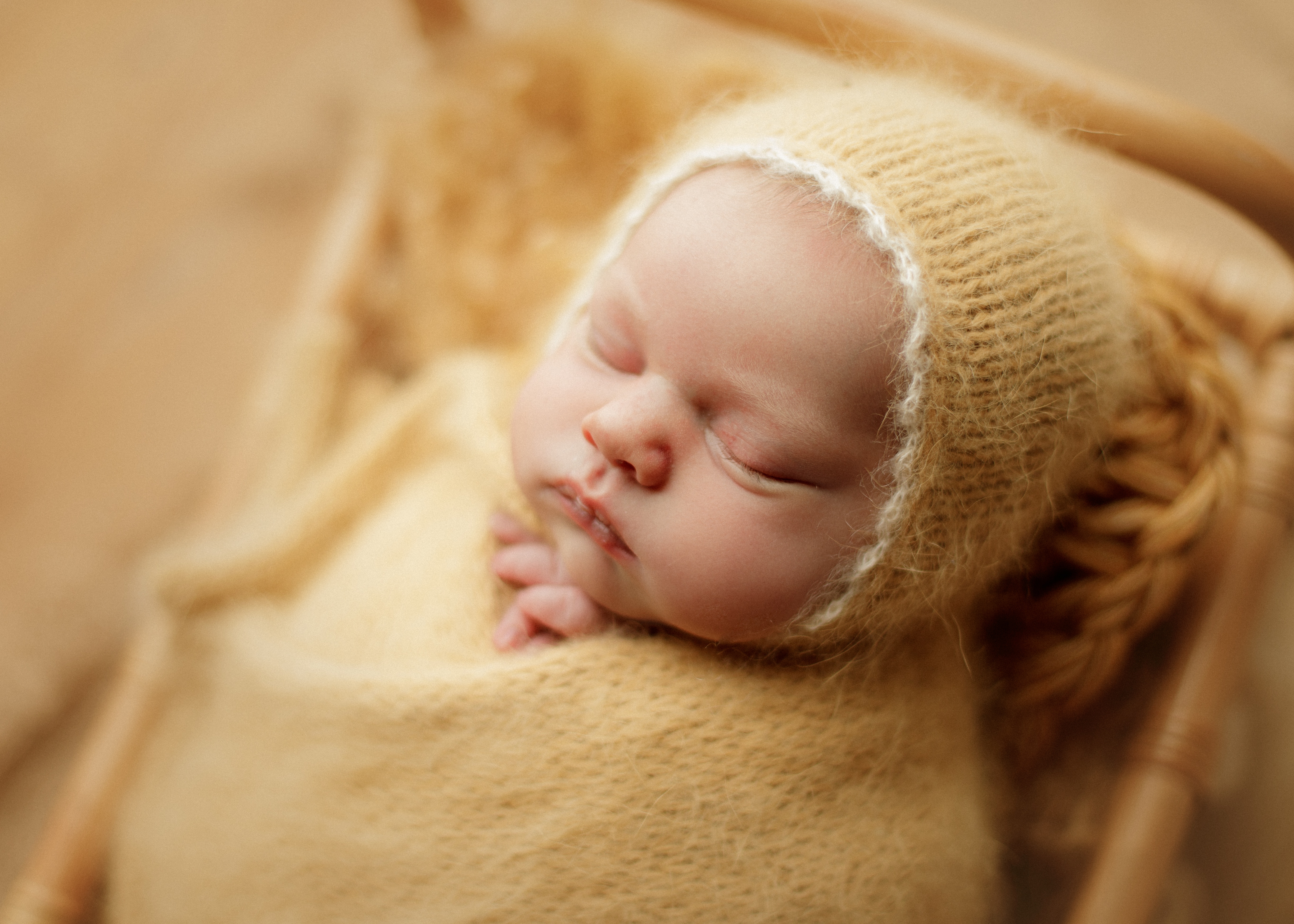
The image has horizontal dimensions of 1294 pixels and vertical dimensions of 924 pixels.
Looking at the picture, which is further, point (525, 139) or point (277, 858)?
point (525, 139)

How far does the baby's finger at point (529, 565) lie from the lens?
725 mm

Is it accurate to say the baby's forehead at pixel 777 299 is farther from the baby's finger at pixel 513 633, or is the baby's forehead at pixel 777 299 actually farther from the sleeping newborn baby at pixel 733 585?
the baby's finger at pixel 513 633

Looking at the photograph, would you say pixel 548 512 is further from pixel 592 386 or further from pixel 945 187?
pixel 945 187

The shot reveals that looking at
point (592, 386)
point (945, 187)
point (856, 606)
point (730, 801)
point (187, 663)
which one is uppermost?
point (945, 187)

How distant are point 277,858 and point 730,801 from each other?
0.38m

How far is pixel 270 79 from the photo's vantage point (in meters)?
1.57

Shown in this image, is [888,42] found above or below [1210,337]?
above

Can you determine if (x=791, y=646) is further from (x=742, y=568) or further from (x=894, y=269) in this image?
(x=894, y=269)

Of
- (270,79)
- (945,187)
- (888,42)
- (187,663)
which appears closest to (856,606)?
(945,187)

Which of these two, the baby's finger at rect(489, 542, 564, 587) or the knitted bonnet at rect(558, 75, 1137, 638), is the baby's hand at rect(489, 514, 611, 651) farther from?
the knitted bonnet at rect(558, 75, 1137, 638)

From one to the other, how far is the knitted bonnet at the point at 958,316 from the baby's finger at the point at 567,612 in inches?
6.8

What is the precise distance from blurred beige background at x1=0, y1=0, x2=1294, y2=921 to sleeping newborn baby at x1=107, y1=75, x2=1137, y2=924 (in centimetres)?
59

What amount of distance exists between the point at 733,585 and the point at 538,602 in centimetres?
19

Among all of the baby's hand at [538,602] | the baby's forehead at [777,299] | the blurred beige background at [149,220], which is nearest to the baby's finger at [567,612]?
the baby's hand at [538,602]
